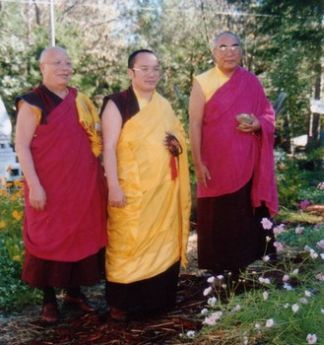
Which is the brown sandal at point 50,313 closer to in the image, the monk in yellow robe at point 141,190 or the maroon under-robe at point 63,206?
the maroon under-robe at point 63,206

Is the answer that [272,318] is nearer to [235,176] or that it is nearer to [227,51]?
[235,176]

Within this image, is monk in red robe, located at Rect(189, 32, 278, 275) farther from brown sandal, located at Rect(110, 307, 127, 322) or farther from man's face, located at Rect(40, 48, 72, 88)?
man's face, located at Rect(40, 48, 72, 88)

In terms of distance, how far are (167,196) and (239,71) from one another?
3.30ft

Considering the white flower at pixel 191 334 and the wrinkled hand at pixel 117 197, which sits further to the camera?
the wrinkled hand at pixel 117 197

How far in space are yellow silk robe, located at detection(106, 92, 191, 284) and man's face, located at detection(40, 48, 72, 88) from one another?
19.2 inches

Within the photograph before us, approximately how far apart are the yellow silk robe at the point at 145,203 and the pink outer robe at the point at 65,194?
0.53ft

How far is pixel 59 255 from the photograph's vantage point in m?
3.45

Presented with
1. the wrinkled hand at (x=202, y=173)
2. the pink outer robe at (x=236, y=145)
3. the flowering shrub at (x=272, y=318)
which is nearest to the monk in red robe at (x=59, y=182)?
the wrinkled hand at (x=202, y=173)

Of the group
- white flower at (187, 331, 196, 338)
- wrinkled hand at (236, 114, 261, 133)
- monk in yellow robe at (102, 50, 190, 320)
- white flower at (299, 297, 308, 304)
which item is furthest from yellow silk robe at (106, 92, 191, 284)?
white flower at (299, 297, 308, 304)

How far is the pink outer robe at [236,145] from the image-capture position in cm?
375

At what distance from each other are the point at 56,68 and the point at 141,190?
0.90 m

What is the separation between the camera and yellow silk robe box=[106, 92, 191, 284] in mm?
3424

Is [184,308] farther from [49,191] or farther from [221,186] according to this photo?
[49,191]

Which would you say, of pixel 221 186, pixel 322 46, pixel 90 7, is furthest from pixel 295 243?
pixel 90 7
